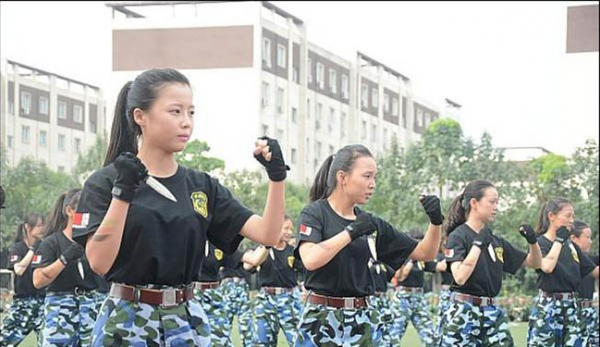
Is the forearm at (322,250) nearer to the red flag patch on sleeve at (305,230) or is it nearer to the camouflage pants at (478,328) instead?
the red flag patch on sleeve at (305,230)

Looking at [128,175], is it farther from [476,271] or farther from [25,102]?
[25,102]

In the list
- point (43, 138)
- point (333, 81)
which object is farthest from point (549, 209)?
point (333, 81)

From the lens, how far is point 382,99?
57.2 m

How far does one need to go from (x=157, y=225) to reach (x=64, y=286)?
5358mm

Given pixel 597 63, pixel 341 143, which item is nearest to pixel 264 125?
pixel 341 143

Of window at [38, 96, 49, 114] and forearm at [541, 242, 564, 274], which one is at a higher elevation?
window at [38, 96, 49, 114]

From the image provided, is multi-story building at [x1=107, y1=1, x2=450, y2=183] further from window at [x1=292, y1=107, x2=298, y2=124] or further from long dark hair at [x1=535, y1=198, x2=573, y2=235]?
long dark hair at [x1=535, y1=198, x2=573, y2=235]

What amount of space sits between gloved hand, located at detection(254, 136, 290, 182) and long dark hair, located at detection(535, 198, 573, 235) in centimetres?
718

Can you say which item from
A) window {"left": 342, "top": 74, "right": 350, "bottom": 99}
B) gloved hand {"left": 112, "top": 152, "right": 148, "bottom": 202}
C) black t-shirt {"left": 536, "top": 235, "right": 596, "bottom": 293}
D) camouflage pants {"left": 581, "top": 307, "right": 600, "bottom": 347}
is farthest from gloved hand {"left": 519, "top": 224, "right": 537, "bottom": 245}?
window {"left": 342, "top": 74, "right": 350, "bottom": 99}

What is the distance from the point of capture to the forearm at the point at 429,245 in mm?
7469

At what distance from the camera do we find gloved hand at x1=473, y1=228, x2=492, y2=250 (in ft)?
31.8

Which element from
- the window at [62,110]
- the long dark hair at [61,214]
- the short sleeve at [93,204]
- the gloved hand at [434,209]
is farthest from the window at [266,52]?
the short sleeve at [93,204]

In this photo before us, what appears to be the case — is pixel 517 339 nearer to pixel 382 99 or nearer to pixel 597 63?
pixel 597 63

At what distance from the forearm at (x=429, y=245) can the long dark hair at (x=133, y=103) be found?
2.77 metres
